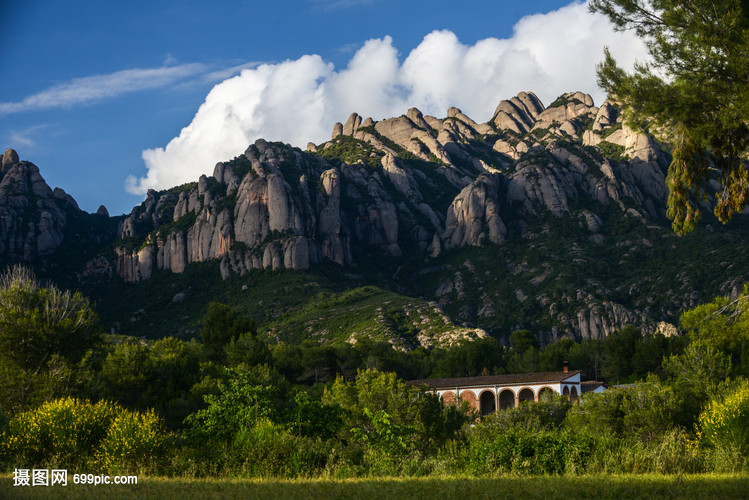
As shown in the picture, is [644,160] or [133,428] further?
[644,160]

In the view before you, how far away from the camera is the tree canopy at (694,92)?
→ 14.7m

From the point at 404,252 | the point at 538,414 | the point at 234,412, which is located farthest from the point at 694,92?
the point at 404,252

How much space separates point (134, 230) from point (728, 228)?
140m

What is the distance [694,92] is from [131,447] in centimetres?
1664

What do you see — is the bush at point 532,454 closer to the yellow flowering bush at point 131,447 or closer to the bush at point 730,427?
the bush at point 730,427

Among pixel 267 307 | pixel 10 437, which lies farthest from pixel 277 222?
pixel 10 437

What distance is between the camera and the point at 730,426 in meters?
17.5

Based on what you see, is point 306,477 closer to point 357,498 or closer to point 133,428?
point 357,498

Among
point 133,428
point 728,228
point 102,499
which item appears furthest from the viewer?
point 728,228

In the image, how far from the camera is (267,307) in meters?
119

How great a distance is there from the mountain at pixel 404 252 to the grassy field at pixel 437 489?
79786mm

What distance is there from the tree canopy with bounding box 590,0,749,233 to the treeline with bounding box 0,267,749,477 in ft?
10.2

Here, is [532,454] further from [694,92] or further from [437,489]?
[694,92]

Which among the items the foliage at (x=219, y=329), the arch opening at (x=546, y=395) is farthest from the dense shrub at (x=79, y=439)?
the foliage at (x=219, y=329)
